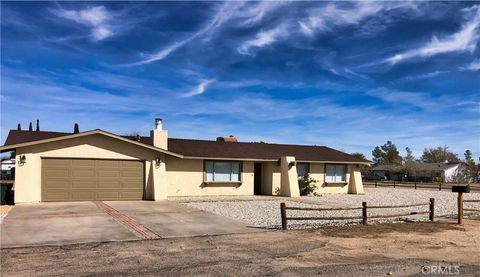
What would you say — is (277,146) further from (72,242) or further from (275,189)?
(72,242)

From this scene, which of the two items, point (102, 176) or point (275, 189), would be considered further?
point (275, 189)

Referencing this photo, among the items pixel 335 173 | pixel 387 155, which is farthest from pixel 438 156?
pixel 335 173

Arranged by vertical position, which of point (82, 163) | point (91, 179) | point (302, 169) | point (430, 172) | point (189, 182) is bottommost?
point (430, 172)

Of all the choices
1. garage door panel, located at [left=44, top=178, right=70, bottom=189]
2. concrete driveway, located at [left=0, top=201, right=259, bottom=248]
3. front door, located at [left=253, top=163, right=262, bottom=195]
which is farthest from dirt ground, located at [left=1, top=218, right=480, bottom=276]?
front door, located at [left=253, top=163, right=262, bottom=195]

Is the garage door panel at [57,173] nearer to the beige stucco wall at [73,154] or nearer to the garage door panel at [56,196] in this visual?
the beige stucco wall at [73,154]

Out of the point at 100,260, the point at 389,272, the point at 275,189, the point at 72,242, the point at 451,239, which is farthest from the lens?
the point at 275,189

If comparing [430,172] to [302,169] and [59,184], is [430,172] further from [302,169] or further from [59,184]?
[59,184]

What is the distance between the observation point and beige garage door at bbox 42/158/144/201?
69.7 ft

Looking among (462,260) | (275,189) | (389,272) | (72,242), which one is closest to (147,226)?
(72,242)

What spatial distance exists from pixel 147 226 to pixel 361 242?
6208 mm

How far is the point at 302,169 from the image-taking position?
30422mm

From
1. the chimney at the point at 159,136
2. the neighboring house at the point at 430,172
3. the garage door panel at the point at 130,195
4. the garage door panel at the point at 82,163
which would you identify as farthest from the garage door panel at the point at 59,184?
the neighboring house at the point at 430,172

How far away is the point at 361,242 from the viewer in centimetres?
1230

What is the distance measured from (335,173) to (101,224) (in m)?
20.7
